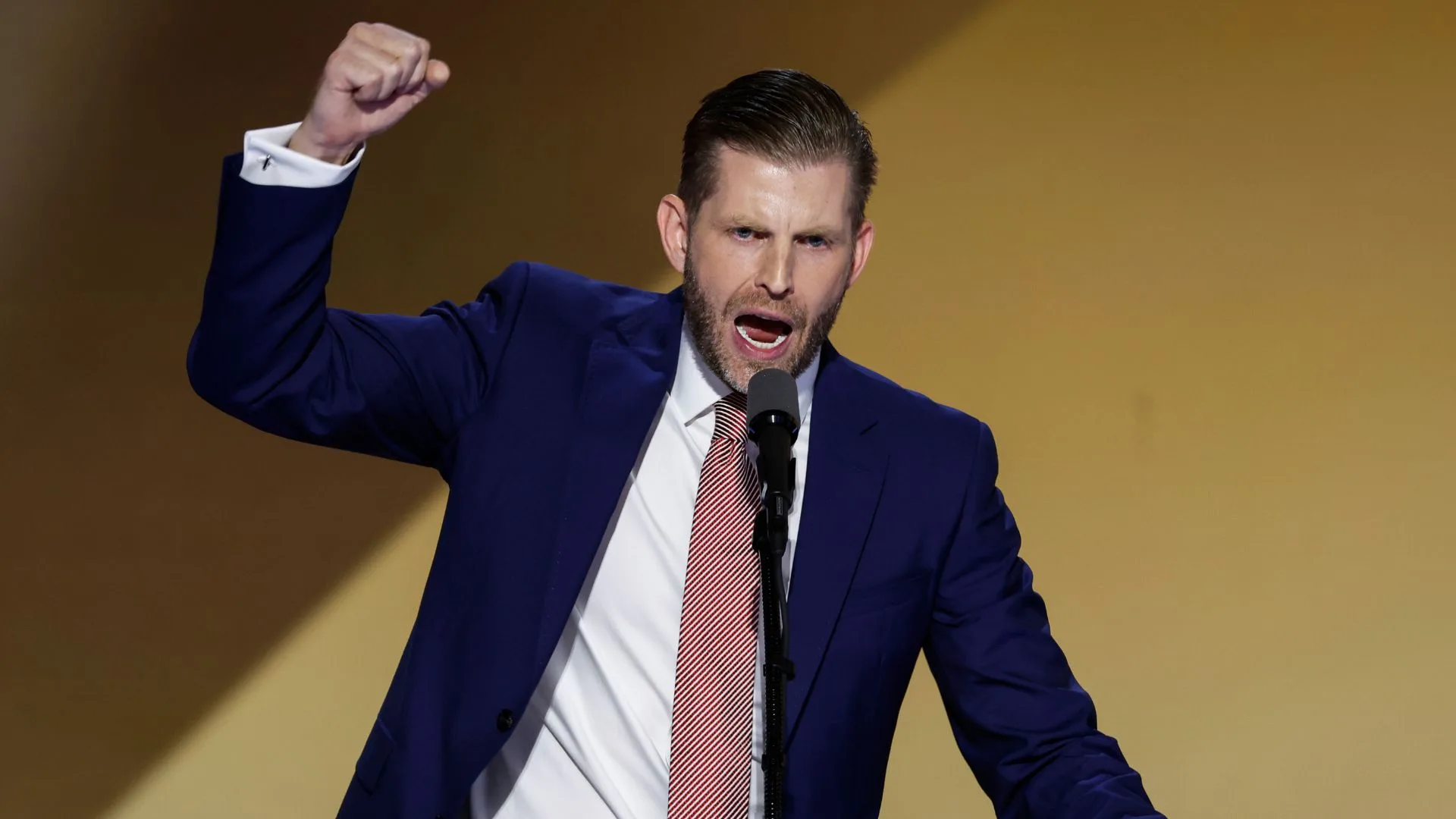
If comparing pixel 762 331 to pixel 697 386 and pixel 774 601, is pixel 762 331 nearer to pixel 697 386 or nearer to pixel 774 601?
pixel 697 386

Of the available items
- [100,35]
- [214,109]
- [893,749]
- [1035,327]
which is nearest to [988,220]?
[1035,327]

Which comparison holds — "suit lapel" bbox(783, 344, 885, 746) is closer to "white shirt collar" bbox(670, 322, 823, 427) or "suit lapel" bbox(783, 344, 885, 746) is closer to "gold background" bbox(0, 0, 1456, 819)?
"white shirt collar" bbox(670, 322, 823, 427)

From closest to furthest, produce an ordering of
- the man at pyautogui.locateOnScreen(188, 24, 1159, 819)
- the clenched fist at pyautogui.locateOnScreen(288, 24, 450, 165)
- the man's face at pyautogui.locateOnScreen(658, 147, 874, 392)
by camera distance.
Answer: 1. the clenched fist at pyautogui.locateOnScreen(288, 24, 450, 165)
2. the man at pyautogui.locateOnScreen(188, 24, 1159, 819)
3. the man's face at pyautogui.locateOnScreen(658, 147, 874, 392)

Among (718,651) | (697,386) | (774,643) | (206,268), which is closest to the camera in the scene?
(774,643)

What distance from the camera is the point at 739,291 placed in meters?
1.91

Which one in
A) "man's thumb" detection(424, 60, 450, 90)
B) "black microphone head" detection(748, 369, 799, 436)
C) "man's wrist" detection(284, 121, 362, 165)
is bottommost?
"black microphone head" detection(748, 369, 799, 436)

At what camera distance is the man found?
179cm

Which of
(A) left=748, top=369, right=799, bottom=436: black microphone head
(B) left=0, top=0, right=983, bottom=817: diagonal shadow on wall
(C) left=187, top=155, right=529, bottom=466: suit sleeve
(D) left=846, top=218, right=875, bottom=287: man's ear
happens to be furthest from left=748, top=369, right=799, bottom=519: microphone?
(B) left=0, top=0, right=983, bottom=817: diagonal shadow on wall

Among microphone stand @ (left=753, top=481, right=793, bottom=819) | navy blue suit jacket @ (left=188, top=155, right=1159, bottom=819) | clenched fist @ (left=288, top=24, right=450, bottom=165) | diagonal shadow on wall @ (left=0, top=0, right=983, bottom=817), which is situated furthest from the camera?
diagonal shadow on wall @ (left=0, top=0, right=983, bottom=817)

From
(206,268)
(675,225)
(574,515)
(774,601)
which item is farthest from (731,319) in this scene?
(206,268)

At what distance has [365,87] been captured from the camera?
1.57 m

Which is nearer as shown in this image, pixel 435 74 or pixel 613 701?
pixel 435 74

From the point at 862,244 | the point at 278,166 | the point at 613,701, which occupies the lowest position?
the point at 613,701

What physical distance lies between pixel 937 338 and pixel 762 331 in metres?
1.57
